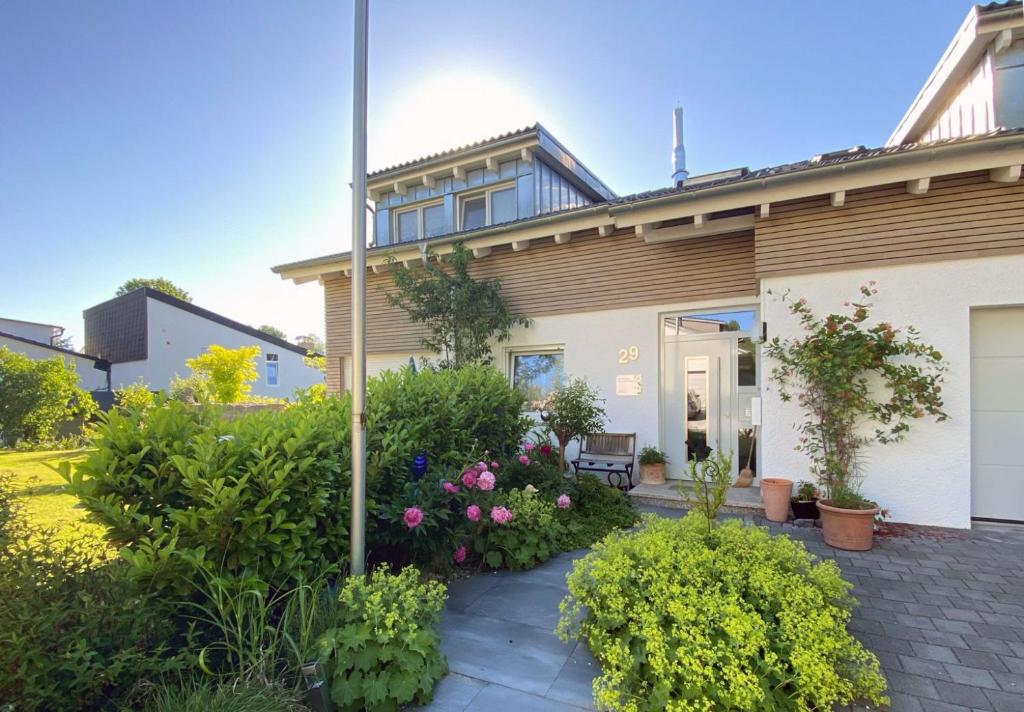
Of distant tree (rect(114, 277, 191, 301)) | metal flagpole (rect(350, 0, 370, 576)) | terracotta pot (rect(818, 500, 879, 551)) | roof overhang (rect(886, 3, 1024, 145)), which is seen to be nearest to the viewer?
metal flagpole (rect(350, 0, 370, 576))

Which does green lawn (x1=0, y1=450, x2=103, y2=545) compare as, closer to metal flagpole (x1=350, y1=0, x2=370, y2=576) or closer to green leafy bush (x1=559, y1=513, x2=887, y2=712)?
metal flagpole (x1=350, y1=0, x2=370, y2=576)

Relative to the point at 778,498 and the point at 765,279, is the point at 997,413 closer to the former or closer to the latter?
the point at 778,498

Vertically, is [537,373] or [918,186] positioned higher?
[918,186]

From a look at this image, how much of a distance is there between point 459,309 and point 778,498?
16.8 ft

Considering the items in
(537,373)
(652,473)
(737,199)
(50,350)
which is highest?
(737,199)

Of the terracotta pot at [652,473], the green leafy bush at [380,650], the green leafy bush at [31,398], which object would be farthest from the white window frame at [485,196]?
the green leafy bush at [31,398]

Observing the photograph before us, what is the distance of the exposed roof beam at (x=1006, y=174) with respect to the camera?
4.25 metres

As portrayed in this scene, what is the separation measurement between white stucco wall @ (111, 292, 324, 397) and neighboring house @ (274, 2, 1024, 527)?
17.9 metres

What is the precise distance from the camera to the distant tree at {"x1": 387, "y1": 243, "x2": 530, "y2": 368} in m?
7.55

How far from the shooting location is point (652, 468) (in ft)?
20.8

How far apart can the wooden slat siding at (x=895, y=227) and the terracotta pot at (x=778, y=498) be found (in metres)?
2.41

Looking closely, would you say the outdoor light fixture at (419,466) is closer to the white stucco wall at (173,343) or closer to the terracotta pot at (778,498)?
the terracotta pot at (778,498)

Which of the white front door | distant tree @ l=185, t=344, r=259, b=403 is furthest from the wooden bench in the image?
distant tree @ l=185, t=344, r=259, b=403

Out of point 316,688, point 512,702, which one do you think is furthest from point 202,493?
point 512,702
